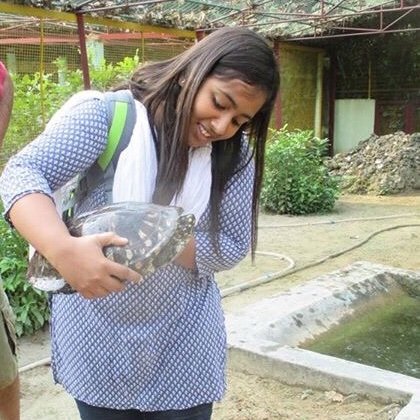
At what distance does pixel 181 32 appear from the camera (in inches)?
309

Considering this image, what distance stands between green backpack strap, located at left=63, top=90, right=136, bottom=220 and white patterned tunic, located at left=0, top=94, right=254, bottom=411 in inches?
0.7

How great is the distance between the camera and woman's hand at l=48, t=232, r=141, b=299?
91 cm

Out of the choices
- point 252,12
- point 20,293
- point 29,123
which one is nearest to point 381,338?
point 20,293

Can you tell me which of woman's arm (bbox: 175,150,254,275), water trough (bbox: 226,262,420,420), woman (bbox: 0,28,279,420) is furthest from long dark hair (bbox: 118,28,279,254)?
water trough (bbox: 226,262,420,420)

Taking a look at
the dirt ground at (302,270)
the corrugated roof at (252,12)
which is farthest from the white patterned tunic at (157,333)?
the corrugated roof at (252,12)

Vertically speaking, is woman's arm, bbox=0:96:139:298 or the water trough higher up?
woman's arm, bbox=0:96:139:298

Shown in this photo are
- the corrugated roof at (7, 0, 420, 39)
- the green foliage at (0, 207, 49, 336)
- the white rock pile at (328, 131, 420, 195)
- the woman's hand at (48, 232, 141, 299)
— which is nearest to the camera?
the woman's hand at (48, 232, 141, 299)

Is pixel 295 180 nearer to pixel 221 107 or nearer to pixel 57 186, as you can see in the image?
pixel 221 107

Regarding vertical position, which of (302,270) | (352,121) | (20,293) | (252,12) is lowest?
(302,270)

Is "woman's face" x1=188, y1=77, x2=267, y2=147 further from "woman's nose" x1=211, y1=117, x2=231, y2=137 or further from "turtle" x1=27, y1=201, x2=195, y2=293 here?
"turtle" x1=27, y1=201, x2=195, y2=293

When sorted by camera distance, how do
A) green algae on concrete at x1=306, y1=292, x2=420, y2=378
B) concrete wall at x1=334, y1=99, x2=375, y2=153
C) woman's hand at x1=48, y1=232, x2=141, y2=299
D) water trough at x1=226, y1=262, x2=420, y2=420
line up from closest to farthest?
woman's hand at x1=48, y1=232, x2=141, y2=299, water trough at x1=226, y1=262, x2=420, y2=420, green algae on concrete at x1=306, y1=292, x2=420, y2=378, concrete wall at x1=334, y1=99, x2=375, y2=153

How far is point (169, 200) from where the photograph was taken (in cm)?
114

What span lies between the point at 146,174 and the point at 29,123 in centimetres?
507

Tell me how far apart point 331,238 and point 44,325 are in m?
3.55
